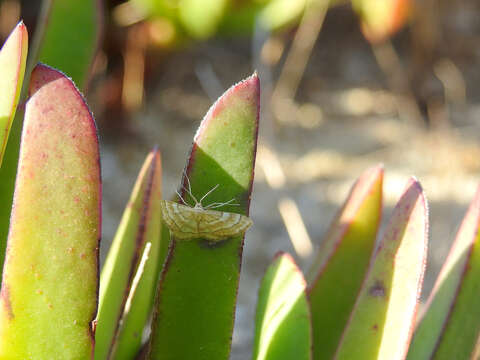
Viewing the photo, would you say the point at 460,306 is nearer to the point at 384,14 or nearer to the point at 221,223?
the point at 221,223

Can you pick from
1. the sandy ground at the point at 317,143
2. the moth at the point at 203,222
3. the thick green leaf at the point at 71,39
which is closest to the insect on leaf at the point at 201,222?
the moth at the point at 203,222

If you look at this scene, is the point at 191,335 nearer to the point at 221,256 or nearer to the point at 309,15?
the point at 221,256

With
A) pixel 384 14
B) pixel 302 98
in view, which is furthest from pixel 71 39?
pixel 302 98

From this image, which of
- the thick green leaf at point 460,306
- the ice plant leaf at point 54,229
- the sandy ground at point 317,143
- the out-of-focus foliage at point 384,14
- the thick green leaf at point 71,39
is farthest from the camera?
the out-of-focus foliage at point 384,14

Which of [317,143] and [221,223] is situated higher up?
[221,223]

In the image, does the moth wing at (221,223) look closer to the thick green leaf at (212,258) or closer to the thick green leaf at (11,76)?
the thick green leaf at (212,258)
